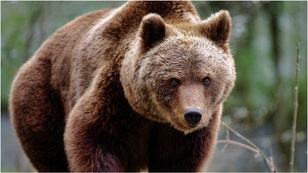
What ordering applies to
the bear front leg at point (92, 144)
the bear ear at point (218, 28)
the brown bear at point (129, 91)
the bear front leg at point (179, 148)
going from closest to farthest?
the brown bear at point (129, 91) < the bear ear at point (218, 28) < the bear front leg at point (92, 144) < the bear front leg at point (179, 148)

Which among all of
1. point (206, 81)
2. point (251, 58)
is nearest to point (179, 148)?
point (206, 81)

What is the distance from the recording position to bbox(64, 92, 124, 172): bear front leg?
20.6ft

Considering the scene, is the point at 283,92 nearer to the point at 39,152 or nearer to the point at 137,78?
the point at 39,152

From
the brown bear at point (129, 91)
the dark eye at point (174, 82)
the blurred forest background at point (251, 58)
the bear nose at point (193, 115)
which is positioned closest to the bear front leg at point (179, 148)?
the brown bear at point (129, 91)

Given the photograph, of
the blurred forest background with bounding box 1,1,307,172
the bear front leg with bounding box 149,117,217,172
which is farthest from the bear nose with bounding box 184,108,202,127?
the blurred forest background with bounding box 1,1,307,172

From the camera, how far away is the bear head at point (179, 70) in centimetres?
566

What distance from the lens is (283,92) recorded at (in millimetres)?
13539

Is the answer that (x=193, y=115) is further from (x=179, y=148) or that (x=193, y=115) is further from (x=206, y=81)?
(x=179, y=148)

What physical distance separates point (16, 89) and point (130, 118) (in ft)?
5.70

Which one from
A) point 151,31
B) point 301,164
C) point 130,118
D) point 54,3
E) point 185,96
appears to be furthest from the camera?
point 301,164

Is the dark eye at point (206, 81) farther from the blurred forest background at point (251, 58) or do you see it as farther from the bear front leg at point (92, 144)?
the blurred forest background at point (251, 58)

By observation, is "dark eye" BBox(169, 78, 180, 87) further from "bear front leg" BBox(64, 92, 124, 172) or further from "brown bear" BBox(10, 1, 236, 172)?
"bear front leg" BBox(64, 92, 124, 172)

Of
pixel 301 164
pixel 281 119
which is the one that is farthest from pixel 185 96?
pixel 301 164

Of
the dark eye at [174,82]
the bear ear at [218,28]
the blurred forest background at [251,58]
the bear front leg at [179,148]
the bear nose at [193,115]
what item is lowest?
the blurred forest background at [251,58]
